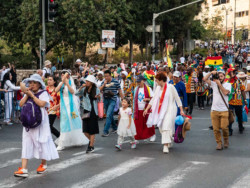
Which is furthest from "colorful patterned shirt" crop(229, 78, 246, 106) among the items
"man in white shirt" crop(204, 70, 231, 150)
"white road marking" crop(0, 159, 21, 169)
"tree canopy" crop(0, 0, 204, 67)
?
"tree canopy" crop(0, 0, 204, 67)

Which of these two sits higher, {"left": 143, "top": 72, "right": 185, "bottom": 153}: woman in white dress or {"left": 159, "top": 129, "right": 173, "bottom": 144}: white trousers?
{"left": 143, "top": 72, "right": 185, "bottom": 153}: woman in white dress

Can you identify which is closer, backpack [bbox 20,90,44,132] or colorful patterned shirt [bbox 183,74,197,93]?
backpack [bbox 20,90,44,132]

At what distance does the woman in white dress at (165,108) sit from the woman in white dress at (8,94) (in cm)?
626

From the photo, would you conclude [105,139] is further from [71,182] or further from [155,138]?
[71,182]

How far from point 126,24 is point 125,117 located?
105 feet

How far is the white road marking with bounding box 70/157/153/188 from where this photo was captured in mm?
7641

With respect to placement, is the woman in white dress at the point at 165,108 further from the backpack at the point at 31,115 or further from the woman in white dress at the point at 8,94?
the woman in white dress at the point at 8,94

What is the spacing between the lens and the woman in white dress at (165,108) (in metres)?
10.5

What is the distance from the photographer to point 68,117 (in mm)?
10969

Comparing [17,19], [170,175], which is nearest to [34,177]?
[170,175]

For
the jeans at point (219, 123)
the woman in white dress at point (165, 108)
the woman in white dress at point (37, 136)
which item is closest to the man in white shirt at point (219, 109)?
the jeans at point (219, 123)

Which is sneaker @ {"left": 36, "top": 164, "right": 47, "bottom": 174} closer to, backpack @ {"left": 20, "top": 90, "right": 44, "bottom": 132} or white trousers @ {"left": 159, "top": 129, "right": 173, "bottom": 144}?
backpack @ {"left": 20, "top": 90, "right": 44, "bottom": 132}

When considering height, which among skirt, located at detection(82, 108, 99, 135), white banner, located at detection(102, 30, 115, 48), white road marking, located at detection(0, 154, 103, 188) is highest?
white banner, located at detection(102, 30, 115, 48)

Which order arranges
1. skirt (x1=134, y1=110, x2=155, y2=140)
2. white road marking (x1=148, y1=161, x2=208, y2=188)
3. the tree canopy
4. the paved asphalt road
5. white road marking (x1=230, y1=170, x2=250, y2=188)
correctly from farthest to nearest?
the tree canopy
skirt (x1=134, y1=110, x2=155, y2=140)
the paved asphalt road
white road marking (x1=148, y1=161, x2=208, y2=188)
white road marking (x1=230, y1=170, x2=250, y2=188)
